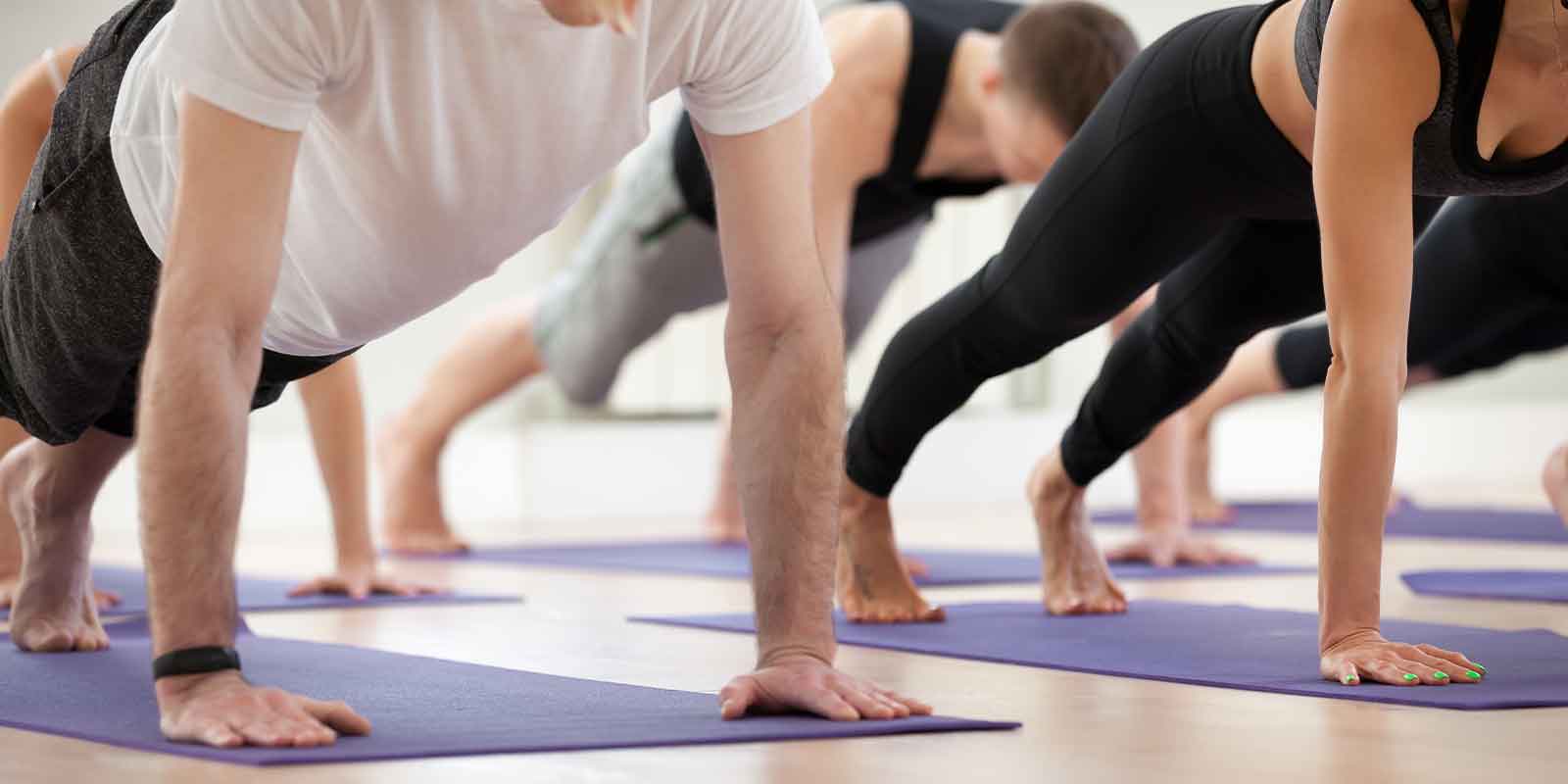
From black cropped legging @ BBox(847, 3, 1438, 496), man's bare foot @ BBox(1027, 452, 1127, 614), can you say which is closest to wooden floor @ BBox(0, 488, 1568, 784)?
man's bare foot @ BBox(1027, 452, 1127, 614)

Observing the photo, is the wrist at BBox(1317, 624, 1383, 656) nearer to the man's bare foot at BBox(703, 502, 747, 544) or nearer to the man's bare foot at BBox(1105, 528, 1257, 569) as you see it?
the man's bare foot at BBox(1105, 528, 1257, 569)

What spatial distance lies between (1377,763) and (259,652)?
1224mm

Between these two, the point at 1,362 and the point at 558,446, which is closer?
the point at 1,362

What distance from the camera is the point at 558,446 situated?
5.98 meters

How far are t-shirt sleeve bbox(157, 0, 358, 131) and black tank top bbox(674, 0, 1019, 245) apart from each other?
5.64 ft

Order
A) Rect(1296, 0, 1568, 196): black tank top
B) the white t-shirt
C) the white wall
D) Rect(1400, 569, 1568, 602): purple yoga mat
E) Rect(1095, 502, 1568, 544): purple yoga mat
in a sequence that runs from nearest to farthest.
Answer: the white t-shirt < Rect(1296, 0, 1568, 196): black tank top < Rect(1400, 569, 1568, 602): purple yoga mat < Rect(1095, 502, 1568, 544): purple yoga mat < the white wall

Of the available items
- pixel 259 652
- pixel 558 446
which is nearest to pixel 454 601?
pixel 259 652

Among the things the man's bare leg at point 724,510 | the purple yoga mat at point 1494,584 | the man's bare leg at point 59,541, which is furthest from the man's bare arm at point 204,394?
the man's bare leg at point 724,510

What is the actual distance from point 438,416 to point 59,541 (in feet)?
7.15

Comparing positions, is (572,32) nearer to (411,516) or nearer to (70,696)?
(70,696)

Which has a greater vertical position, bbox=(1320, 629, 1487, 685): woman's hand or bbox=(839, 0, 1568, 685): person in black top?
bbox=(839, 0, 1568, 685): person in black top

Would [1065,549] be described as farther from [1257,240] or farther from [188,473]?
[188,473]

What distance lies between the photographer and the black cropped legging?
2014 mm

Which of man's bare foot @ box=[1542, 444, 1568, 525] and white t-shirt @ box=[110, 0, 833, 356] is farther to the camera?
man's bare foot @ box=[1542, 444, 1568, 525]
